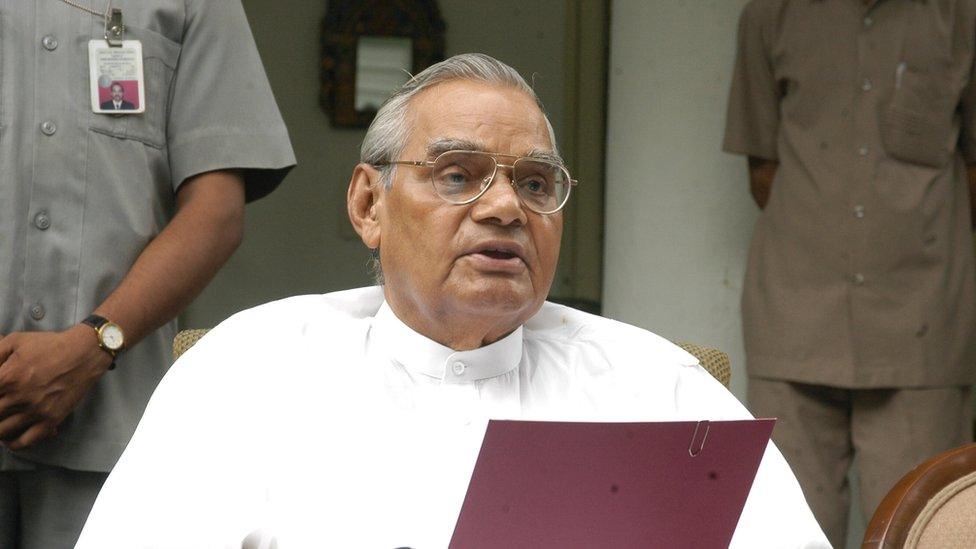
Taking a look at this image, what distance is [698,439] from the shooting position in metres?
1.86

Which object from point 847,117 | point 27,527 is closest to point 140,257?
point 27,527

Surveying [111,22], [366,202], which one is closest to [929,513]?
[366,202]

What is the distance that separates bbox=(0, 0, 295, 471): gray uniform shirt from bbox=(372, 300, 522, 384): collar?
0.54 m

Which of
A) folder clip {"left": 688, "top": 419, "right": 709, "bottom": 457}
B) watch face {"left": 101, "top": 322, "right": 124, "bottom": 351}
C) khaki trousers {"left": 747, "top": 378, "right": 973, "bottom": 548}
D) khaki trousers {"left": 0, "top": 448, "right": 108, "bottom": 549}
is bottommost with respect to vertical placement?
khaki trousers {"left": 747, "top": 378, "right": 973, "bottom": 548}

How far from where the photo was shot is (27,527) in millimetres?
2527

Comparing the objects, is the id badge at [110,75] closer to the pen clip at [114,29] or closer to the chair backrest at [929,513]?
the pen clip at [114,29]

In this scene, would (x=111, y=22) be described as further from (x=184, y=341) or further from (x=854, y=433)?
(x=854, y=433)

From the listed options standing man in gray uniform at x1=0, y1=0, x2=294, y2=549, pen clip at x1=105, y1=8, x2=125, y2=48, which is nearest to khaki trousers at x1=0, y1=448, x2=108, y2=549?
standing man in gray uniform at x1=0, y1=0, x2=294, y2=549

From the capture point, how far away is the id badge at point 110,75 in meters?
2.59

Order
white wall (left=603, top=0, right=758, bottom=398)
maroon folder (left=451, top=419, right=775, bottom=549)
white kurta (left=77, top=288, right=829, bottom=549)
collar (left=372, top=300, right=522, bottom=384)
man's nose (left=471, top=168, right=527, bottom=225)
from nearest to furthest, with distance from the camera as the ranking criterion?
1. maroon folder (left=451, top=419, right=775, bottom=549)
2. white kurta (left=77, top=288, right=829, bottom=549)
3. man's nose (left=471, top=168, right=527, bottom=225)
4. collar (left=372, top=300, right=522, bottom=384)
5. white wall (left=603, top=0, right=758, bottom=398)

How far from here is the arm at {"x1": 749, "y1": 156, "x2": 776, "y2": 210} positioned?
13.7 ft

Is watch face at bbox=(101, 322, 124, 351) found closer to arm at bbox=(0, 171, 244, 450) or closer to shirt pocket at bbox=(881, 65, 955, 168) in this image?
arm at bbox=(0, 171, 244, 450)

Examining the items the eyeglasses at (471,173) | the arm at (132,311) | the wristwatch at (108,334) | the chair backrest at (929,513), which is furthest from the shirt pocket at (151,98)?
the chair backrest at (929,513)

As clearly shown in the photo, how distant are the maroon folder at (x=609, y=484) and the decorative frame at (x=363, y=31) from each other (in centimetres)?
304
